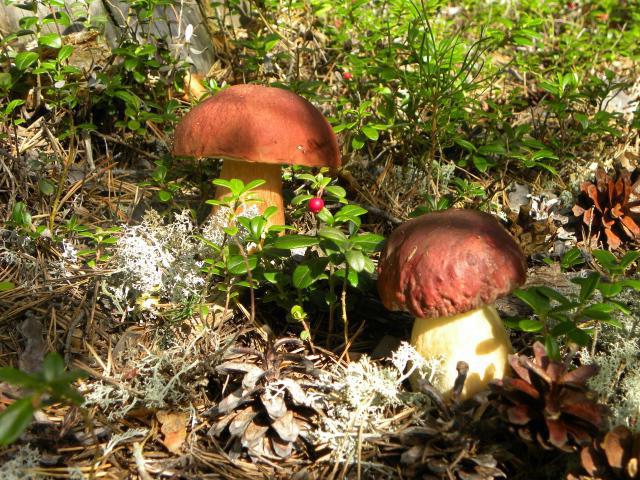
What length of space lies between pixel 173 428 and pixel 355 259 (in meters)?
0.89

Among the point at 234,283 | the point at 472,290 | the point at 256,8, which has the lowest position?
the point at 234,283

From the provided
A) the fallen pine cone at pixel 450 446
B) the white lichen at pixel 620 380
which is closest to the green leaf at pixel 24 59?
the fallen pine cone at pixel 450 446

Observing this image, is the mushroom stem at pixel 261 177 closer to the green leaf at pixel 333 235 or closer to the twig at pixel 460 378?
the green leaf at pixel 333 235

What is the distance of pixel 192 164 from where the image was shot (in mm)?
3268

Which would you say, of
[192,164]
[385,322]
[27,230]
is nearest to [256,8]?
[192,164]

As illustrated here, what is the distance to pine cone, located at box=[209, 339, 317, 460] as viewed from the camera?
1.90m

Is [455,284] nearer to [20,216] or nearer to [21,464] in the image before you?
[21,464]

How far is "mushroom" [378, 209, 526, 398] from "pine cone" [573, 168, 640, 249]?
1.33 meters

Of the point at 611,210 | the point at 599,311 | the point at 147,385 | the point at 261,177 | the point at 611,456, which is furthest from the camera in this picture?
the point at 611,210

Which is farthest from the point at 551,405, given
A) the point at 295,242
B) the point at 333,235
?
the point at 295,242

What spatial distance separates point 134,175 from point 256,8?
1.59m

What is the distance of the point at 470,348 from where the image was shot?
192 cm

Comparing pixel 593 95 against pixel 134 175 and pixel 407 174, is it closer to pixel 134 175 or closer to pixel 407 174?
pixel 407 174

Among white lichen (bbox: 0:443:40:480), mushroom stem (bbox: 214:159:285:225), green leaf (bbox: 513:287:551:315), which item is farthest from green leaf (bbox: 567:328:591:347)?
white lichen (bbox: 0:443:40:480)
